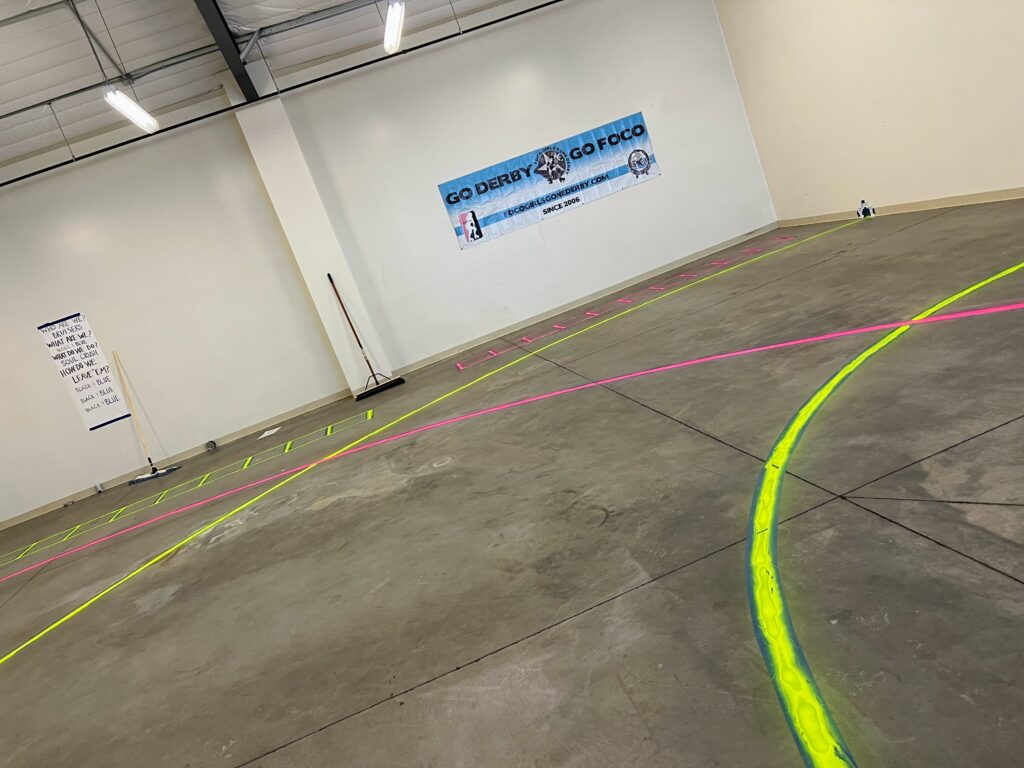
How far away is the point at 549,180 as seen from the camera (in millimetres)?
12781

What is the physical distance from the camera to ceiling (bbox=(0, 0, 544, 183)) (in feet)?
29.8

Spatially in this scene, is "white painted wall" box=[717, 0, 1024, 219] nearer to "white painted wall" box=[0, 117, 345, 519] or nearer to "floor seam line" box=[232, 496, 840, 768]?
"floor seam line" box=[232, 496, 840, 768]

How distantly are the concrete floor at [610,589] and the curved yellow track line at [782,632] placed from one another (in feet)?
0.18

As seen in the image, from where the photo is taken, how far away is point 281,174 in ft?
37.5

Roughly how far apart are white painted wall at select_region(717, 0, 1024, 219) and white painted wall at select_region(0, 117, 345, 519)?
29.8 ft

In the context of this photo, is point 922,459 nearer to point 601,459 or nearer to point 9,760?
point 601,459

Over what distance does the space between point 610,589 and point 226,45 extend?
9.26 metres

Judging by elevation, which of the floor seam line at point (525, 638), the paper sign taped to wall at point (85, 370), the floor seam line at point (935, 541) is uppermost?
the paper sign taped to wall at point (85, 370)

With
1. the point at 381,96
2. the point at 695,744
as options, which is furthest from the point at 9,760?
the point at 381,96

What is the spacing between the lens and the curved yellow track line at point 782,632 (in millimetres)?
2514

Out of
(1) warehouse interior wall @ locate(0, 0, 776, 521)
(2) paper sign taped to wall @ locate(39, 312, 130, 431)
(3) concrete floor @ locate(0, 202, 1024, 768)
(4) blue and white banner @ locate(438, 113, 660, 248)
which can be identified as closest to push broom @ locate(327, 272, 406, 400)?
(1) warehouse interior wall @ locate(0, 0, 776, 521)

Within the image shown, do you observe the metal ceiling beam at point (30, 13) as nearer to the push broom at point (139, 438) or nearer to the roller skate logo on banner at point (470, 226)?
the push broom at point (139, 438)

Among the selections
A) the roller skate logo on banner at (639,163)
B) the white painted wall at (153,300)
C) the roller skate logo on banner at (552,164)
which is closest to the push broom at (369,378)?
the white painted wall at (153,300)

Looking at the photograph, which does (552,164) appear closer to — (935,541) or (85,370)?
(85,370)
